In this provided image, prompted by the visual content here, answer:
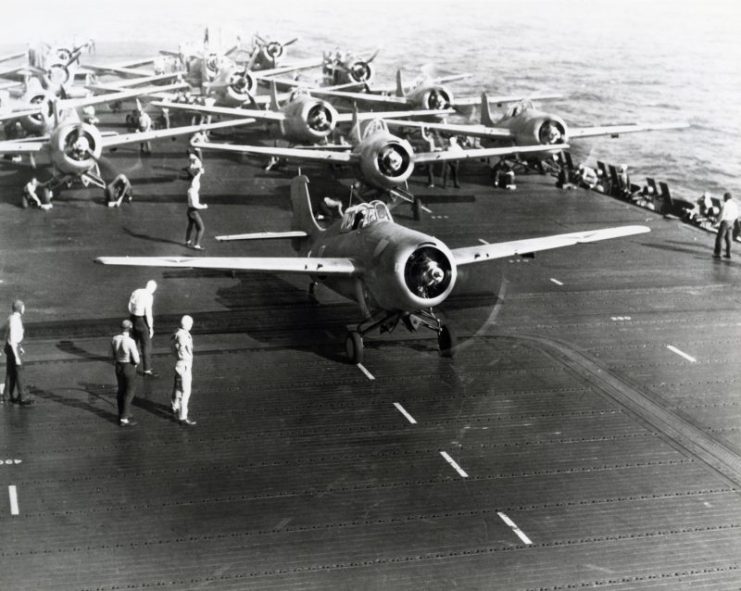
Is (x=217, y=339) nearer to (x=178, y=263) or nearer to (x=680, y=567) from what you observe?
(x=178, y=263)

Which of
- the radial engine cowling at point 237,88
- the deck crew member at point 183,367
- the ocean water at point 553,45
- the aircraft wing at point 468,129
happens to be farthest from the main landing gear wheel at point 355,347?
the radial engine cowling at point 237,88

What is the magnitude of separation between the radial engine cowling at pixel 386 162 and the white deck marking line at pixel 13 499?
16.4 meters

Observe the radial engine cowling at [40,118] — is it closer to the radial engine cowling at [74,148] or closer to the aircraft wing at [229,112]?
the radial engine cowling at [74,148]

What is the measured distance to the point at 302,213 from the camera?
764 inches

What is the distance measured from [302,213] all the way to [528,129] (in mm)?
14969

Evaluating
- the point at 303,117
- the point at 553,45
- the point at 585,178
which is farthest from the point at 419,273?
the point at 553,45

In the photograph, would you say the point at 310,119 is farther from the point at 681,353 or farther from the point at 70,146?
the point at 681,353

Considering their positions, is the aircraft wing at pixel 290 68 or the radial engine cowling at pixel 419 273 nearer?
the radial engine cowling at pixel 419 273

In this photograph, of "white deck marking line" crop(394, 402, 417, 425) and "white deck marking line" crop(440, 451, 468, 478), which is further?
"white deck marking line" crop(394, 402, 417, 425)

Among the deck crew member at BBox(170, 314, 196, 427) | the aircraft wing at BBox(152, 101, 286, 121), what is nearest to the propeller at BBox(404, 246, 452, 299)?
the deck crew member at BBox(170, 314, 196, 427)

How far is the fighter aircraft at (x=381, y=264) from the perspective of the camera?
1477cm

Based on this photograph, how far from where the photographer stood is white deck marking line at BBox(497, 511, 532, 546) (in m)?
10.2

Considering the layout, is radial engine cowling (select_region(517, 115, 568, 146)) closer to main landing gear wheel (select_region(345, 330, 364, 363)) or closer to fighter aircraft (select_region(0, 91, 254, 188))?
fighter aircraft (select_region(0, 91, 254, 188))

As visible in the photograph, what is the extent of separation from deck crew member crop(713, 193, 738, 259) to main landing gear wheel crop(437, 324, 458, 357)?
990 centimetres
